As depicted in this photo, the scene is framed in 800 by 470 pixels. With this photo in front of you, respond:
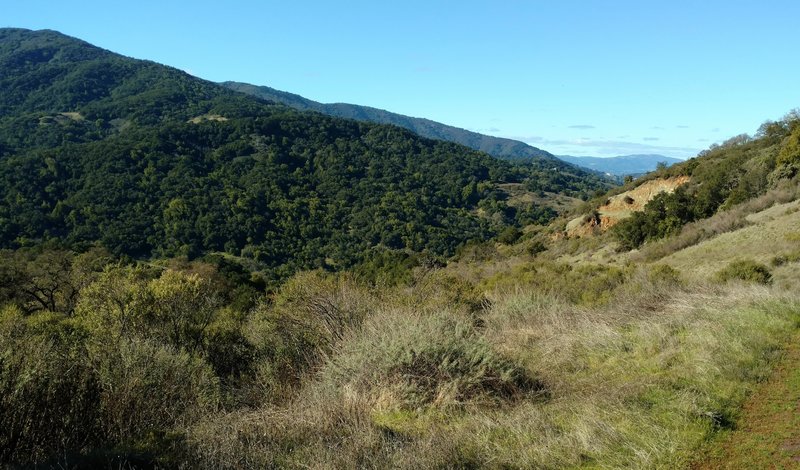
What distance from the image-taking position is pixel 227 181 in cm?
9631

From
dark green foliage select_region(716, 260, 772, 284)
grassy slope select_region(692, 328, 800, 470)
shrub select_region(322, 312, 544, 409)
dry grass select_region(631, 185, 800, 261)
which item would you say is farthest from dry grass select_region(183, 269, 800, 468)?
dry grass select_region(631, 185, 800, 261)

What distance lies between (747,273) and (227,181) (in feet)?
305

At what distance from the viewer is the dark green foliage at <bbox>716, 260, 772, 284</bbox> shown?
13532mm

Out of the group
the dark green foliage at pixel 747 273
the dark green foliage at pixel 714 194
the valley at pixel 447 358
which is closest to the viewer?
the valley at pixel 447 358

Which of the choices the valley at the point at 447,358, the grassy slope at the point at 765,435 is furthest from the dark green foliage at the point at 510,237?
the grassy slope at the point at 765,435

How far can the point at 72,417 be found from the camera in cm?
569

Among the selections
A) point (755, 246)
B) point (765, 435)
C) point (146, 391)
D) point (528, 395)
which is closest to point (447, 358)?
point (528, 395)

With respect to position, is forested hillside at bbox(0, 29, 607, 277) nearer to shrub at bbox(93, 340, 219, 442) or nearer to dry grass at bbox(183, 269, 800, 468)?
shrub at bbox(93, 340, 219, 442)

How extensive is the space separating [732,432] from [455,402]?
2.63 metres

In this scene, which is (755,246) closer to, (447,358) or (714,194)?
(714,194)

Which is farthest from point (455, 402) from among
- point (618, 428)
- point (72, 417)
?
point (72, 417)

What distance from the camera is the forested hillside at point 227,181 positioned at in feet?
239

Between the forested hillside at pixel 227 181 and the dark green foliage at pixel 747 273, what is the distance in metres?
53.1

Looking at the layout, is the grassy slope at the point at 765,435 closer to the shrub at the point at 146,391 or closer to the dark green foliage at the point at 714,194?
the shrub at the point at 146,391
